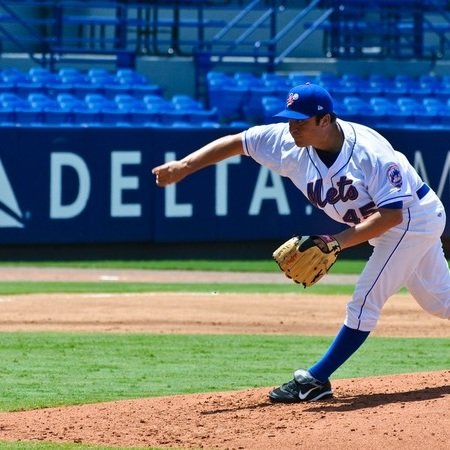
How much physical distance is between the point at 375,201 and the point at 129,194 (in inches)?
404

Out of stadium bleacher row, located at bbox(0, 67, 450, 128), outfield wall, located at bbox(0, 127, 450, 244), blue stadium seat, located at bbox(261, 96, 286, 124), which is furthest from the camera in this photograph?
blue stadium seat, located at bbox(261, 96, 286, 124)

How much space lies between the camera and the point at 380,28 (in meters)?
22.5

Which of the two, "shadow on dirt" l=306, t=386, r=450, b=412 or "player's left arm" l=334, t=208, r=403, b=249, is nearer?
"player's left arm" l=334, t=208, r=403, b=249

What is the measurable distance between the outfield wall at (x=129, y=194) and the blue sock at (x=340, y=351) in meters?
9.73

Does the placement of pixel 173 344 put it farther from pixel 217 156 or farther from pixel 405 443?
pixel 405 443

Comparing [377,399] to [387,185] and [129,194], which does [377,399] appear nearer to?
[387,185]

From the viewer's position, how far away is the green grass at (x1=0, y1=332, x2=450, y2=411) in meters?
7.36

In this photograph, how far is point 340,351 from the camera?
6.30 meters

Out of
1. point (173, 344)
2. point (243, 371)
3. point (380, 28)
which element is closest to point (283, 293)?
point (173, 344)

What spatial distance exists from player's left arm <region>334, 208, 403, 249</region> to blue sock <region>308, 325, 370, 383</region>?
0.61m

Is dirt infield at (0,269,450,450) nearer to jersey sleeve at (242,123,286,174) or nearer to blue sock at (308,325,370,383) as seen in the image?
blue sock at (308,325,370,383)

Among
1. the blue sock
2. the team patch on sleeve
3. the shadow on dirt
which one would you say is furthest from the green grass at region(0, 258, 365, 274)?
the team patch on sleeve

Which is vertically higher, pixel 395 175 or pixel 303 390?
pixel 395 175

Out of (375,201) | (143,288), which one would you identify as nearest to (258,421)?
(375,201)
